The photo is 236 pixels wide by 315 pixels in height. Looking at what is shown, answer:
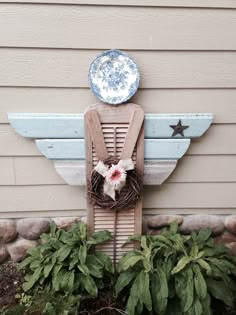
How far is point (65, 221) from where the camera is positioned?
2137mm

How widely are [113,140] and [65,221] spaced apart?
2.15 ft

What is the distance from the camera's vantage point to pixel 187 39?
72.1 inches

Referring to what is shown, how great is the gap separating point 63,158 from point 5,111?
1.41 feet

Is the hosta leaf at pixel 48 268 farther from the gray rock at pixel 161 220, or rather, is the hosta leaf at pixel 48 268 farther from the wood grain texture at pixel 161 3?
the wood grain texture at pixel 161 3

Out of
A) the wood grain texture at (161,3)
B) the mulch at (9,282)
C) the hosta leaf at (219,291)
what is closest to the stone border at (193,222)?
the hosta leaf at (219,291)

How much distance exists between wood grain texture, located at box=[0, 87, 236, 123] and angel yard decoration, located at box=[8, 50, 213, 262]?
0.05m

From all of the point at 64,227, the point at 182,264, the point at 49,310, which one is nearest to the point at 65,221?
the point at 64,227

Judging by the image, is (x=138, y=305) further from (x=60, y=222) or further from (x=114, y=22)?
(x=114, y=22)

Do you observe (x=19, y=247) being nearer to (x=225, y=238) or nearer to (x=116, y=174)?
(x=116, y=174)

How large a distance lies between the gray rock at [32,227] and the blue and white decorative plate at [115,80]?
0.89 m

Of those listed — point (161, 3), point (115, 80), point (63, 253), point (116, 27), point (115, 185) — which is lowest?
point (63, 253)

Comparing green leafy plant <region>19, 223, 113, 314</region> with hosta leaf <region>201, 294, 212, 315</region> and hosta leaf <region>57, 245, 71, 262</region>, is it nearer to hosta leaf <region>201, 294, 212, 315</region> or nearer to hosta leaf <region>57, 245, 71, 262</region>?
hosta leaf <region>57, 245, 71, 262</region>

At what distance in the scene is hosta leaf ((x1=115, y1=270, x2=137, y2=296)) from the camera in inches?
71.4

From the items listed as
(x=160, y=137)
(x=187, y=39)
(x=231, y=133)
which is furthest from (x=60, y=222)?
(x=187, y=39)
